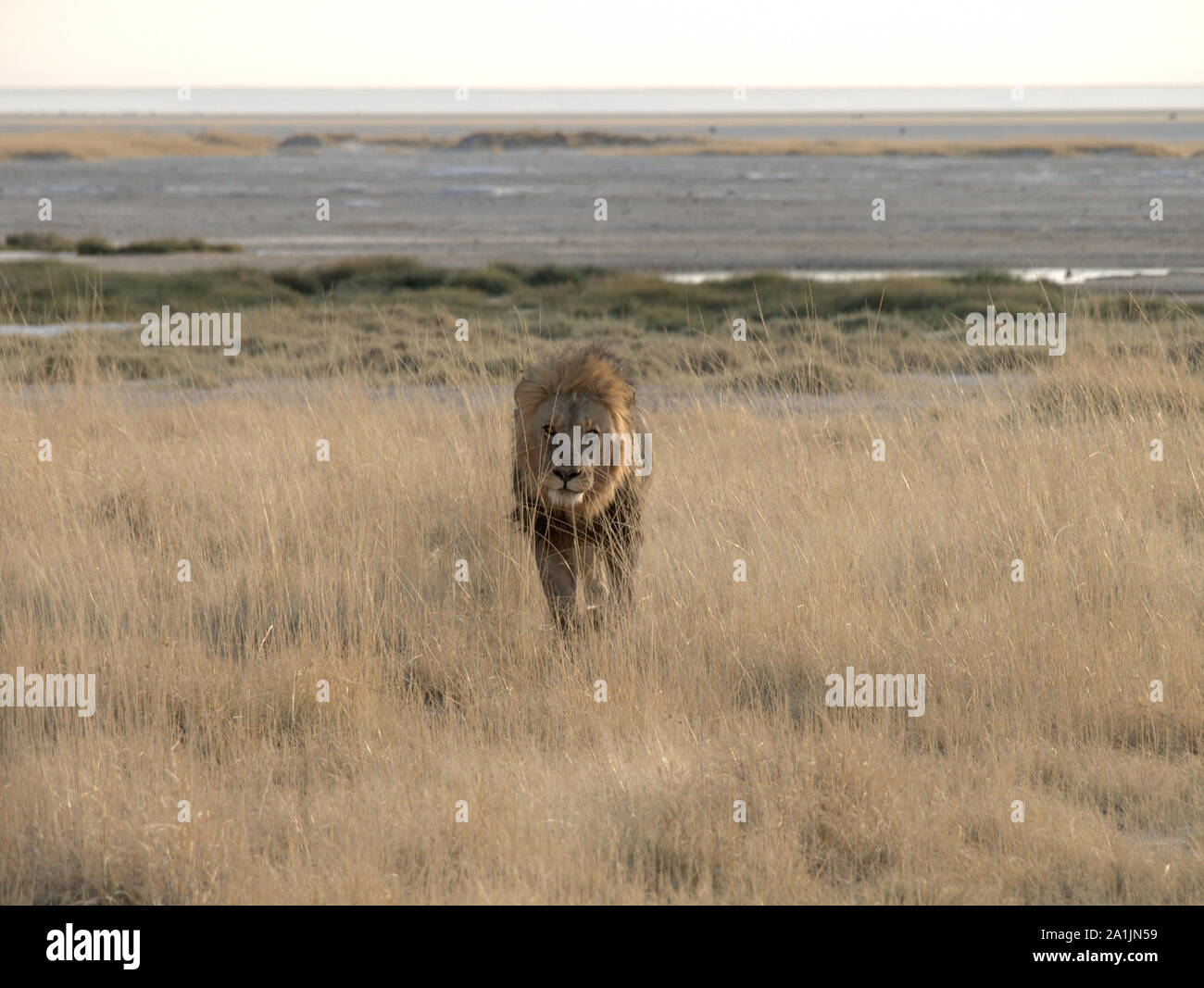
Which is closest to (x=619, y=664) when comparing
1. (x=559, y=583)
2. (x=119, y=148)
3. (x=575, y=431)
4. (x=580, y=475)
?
(x=559, y=583)

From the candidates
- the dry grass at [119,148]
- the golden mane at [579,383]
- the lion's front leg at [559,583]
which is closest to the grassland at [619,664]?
the lion's front leg at [559,583]

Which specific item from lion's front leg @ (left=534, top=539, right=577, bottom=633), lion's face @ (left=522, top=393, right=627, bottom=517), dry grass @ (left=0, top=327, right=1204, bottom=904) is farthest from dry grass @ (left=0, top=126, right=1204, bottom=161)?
lion's face @ (left=522, top=393, right=627, bottom=517)

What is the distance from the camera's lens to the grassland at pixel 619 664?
13.0ft

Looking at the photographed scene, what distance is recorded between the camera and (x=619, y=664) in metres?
5.36

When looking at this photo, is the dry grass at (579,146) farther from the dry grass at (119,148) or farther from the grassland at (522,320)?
the grassland at (522,320)

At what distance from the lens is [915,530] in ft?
23.3

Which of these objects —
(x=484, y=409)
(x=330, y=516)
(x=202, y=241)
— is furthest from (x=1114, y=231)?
(x=330, y=516)

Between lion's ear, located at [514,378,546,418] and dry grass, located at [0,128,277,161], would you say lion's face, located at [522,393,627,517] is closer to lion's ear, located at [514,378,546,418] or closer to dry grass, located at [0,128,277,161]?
lion's ear, located at [514,378,546,418]

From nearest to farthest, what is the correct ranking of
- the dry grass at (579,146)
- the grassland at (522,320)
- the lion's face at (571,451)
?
the lion's face at (571,451) → the grassland at (522,320) → the dry grass at (579,146)

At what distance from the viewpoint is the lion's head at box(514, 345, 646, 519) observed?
16.5 ft

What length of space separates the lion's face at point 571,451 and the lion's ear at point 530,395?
3 cm
